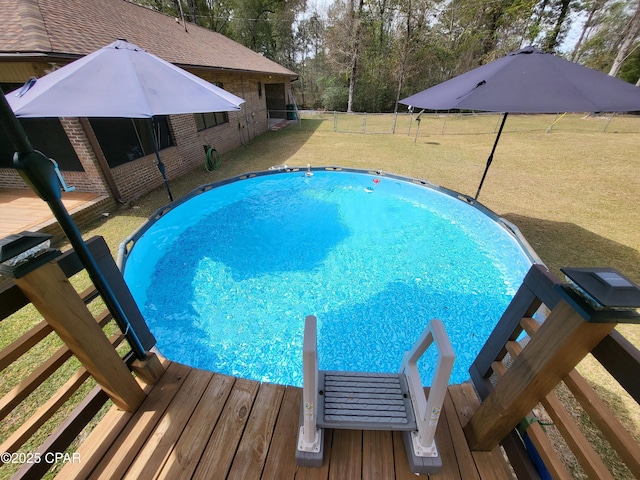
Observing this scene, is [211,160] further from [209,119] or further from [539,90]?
[539,90]

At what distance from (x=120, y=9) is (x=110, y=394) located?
14.4 metres

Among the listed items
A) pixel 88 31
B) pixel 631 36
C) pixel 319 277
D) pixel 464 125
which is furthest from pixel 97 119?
pixel 631 36

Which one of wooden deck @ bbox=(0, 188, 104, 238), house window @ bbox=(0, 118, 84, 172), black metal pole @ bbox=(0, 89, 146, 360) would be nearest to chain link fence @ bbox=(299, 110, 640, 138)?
house window @ bbox=(0, 118, 84, 172)

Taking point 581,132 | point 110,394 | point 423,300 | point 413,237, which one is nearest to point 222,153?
point 413,237

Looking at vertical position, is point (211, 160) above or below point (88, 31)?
below

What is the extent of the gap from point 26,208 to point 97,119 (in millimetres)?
2725

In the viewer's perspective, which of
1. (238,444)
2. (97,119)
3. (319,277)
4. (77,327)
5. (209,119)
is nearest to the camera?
(77,327)

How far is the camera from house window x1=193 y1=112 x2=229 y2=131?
1073 centimetres

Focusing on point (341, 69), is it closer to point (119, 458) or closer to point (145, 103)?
point (145, 103)

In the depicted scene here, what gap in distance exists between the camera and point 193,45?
11.6 m

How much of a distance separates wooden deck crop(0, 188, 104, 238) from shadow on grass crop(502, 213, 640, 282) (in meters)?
10.3

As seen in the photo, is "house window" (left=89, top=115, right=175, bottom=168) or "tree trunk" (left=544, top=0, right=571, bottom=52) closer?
"house window" (left=89, top=115, right=175, bottom=168)

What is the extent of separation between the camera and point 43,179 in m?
1.33

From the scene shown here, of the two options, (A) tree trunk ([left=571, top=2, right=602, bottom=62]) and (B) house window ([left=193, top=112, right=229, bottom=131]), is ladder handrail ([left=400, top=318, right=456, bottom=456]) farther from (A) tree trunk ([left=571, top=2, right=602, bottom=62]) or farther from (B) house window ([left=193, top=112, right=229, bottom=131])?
(A) tree trunk ([left=571, top=2, right=602, bottom=62])
